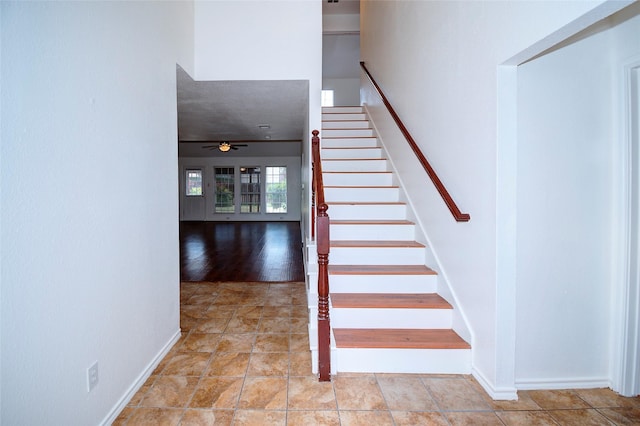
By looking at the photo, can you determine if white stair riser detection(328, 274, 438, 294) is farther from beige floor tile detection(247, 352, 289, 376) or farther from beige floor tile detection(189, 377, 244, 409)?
beige floor tile detection(189, 377, 244, 409)

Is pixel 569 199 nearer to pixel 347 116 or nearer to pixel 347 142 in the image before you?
pixel 347 142

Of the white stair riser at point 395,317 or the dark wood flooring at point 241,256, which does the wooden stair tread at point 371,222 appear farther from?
the dark wood flooring at point 241,256

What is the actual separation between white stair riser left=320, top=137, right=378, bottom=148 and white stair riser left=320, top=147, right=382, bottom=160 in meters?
0.19

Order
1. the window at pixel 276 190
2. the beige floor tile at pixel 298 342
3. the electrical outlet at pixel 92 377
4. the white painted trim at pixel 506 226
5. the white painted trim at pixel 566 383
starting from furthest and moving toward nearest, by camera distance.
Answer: the window at pixel 276 190 < the beige floor tile at pixel 298 342 < the white painted trim at pixel 566 383 < the white painted trim at pixel 506 226 < the electrical outlet at pixel 92 377

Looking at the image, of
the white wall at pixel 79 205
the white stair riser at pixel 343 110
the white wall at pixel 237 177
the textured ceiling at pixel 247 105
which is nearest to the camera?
the white wall at pixel 79 205

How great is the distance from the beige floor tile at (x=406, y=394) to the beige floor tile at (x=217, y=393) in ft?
2.80

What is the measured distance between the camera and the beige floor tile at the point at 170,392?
168 cm

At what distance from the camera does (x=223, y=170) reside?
37.3 ft

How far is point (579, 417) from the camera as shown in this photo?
62.7 inches

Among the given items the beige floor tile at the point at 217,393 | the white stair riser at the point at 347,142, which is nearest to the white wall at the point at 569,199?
the beige floor tile at the point at 217,393

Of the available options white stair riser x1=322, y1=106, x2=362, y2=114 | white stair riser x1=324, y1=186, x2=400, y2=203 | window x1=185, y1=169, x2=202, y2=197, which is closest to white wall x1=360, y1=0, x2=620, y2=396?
white stair riser x1=324, y1=186, x2=400, y2=203

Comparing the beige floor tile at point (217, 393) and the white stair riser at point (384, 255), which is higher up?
the white stair riser at point (384, 255)

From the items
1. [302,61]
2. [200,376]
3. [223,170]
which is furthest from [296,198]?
[200,376]

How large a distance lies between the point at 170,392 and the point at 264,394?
0.55 meters
